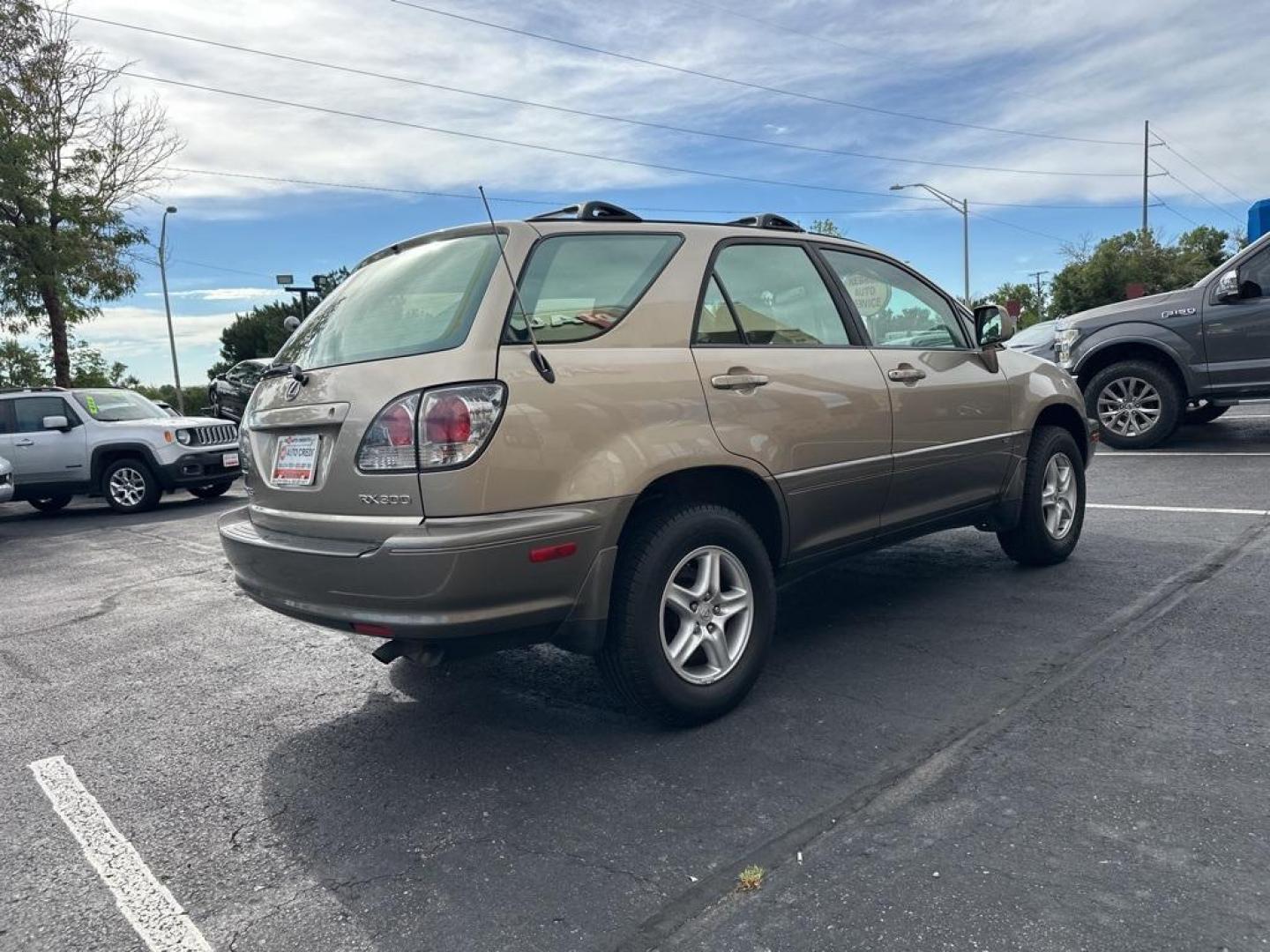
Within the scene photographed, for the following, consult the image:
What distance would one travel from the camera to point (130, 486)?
36.5 feet

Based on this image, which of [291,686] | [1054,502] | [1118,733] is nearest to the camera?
[1118,733]

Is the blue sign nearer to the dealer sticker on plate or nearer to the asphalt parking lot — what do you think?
the asphalt parking lot

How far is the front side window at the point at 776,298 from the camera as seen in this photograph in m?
3.46

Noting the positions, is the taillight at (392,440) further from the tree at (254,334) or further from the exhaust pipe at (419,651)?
the tree at (254,334)

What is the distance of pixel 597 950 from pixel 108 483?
36.5ft

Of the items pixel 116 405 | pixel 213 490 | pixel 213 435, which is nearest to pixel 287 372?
pixel 213 435

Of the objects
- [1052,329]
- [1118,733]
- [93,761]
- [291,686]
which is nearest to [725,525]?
[1118,733]

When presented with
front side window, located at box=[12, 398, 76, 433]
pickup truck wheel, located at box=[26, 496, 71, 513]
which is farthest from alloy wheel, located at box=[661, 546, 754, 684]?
pickup truck wheel, located at box=[26, 496, 71, 513]

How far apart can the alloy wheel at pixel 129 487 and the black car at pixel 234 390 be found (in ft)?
27.7

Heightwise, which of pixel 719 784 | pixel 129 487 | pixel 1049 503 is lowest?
pixel 719 784

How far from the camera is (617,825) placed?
8.44ft

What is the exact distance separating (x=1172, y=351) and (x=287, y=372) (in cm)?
845

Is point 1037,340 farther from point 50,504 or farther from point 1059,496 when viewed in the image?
point 50,504

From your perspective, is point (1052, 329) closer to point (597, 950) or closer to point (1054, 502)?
point (1054, 502)
